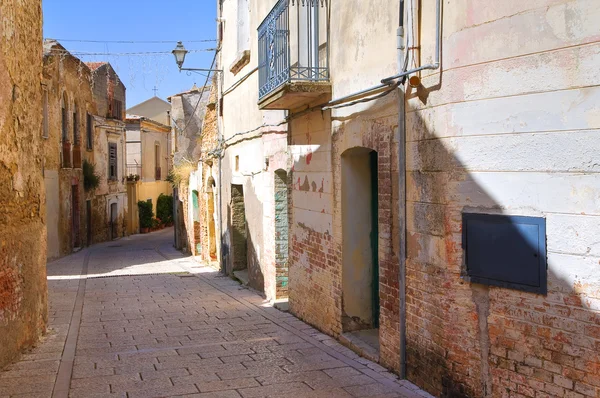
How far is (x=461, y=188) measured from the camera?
5.21 m

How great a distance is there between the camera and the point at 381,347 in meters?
6.68

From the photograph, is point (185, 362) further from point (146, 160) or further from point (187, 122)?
point (146, 160)

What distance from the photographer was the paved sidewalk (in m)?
6.06

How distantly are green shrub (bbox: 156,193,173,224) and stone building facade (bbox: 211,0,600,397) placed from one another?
3496cm

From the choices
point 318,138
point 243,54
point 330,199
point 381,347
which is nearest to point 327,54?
point 318,138

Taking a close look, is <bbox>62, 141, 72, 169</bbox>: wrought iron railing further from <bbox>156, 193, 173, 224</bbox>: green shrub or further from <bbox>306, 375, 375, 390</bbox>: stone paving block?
<bbox>306, 375, 375, 390</bbox>: stone paving block

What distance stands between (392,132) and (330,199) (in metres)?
1.89

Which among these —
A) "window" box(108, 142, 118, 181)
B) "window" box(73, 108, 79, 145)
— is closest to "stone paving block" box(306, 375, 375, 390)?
"window" box(73, 108, 79, 145)

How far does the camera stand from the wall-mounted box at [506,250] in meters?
4.60

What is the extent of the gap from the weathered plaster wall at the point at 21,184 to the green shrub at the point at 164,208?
33669mm

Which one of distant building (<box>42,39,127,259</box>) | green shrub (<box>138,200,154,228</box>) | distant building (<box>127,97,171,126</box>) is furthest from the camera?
distant building (<box>127,97,171,126</box>)

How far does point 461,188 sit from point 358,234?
256 cm

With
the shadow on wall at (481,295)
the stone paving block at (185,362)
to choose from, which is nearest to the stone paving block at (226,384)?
the stone paving block at (185,362)

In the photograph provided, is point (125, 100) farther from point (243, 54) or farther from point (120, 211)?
point (243, 54)
